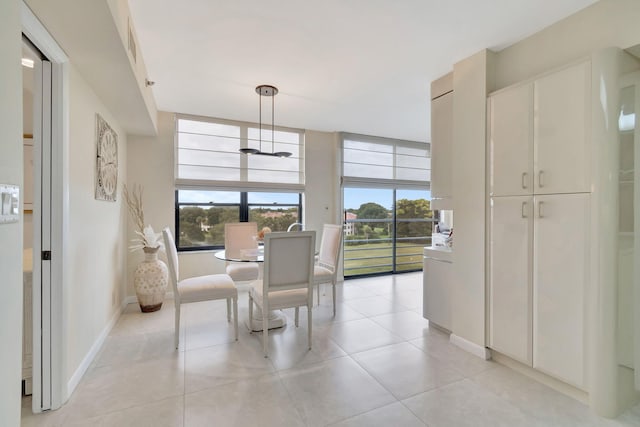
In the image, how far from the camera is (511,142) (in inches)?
→ 86.1

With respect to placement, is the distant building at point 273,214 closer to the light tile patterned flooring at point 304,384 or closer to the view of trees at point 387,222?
the view of trees at point 387,222

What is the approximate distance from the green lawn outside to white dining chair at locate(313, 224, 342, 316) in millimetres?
1314

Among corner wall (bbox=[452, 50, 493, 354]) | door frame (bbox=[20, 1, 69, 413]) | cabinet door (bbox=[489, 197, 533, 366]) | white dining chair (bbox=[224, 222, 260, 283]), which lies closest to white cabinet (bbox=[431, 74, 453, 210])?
corner wall (bbox=[452, 50, 493, 354])

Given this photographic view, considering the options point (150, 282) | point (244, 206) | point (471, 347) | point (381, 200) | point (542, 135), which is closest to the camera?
point (542, 135)

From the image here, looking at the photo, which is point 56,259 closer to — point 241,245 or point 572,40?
point 241,245

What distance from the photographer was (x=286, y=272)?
2510mm

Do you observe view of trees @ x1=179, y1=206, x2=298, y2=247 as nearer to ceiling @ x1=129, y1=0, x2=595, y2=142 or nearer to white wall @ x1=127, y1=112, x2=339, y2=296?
white wall @ x1=127, y1=112, x2=339, y2=296

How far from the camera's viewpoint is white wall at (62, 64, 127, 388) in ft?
6.55

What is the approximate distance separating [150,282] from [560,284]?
3977 mm

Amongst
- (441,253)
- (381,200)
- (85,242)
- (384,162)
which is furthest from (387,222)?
(85,242)

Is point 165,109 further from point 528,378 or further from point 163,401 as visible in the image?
point 528,378

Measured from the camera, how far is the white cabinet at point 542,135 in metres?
1.81

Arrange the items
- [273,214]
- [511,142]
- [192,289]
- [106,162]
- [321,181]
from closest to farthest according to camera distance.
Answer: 1. [511,142]
2. [192,289]
3. [106,162]
4. [273,214]
5. [321,181]

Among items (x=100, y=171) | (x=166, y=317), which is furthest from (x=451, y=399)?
(x=100, y=171)
